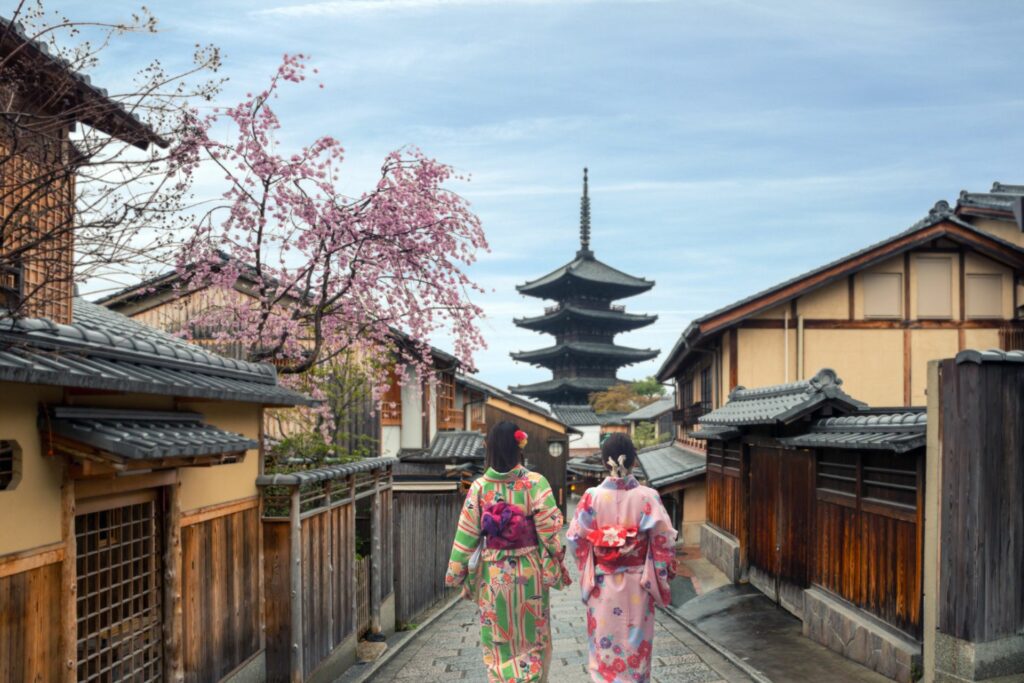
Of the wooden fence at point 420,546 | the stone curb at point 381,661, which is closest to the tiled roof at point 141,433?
the stone curb at point 381,661

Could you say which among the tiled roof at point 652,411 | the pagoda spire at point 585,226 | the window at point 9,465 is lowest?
the tiled roof at point 652,411

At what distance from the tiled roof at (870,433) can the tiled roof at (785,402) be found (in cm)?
29

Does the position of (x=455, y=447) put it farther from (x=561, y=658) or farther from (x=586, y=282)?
(x=586, y=282)

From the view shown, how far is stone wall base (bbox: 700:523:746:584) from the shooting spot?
15.0 meters

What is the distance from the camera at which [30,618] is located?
14.7 ft

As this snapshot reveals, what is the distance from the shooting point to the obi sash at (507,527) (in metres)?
7.07

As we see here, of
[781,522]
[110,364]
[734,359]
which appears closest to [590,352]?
[734,359]

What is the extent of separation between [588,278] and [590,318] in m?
2.78

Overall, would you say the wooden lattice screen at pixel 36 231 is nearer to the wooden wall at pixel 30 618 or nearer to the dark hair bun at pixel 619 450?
the wooden wall at pixel 30 618

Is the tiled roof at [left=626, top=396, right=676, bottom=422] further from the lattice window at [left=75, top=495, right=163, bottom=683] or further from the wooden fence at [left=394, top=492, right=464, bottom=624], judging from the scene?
the lattice window at [left=75, top=495, right=163, bottom=683]

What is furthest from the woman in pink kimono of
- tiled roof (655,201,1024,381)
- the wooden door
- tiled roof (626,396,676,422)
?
tiled roof (626,396,676,422)

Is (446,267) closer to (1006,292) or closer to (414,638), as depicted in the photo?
(414,638)

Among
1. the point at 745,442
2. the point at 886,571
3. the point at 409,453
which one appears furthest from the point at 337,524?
the point at 409,453

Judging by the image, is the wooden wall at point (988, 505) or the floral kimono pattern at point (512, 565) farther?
the floral kimono pattern at point (512, 565)
